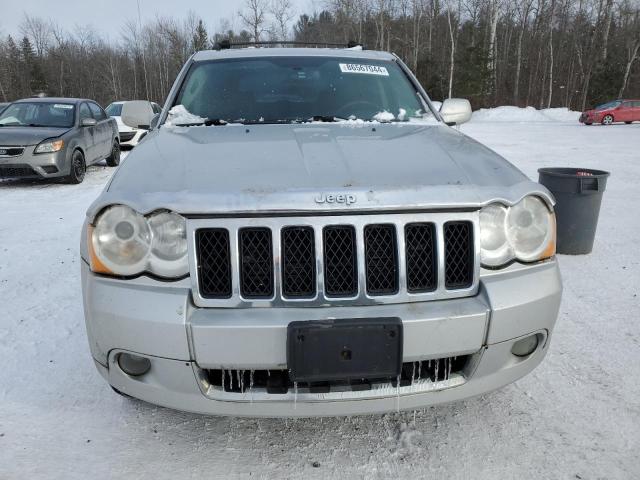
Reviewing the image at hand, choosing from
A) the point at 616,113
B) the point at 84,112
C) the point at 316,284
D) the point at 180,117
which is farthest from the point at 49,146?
the point at 616,113

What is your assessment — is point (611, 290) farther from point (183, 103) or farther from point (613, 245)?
point (183, 103)

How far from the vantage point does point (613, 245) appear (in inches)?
194

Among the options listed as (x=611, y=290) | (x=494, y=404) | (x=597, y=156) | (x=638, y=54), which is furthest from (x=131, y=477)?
(x=638, y=54)

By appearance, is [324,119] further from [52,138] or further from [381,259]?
[52,138]

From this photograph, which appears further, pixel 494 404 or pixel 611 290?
pixel 611 290

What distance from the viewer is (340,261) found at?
5.73 feet

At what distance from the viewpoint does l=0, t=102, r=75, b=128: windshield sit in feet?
29.6

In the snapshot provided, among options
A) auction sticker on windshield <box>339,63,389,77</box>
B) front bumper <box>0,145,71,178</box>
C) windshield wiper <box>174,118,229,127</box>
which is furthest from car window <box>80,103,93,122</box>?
auction sticker on windshield <box>339,63,389,77</box>

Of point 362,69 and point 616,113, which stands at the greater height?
point 362,69

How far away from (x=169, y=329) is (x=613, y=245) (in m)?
4.87

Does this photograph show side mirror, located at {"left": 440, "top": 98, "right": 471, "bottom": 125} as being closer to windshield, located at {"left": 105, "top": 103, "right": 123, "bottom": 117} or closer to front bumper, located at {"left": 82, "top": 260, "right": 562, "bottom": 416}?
front bumper, located at {"left": 82, "top": 260, "right": 562, "bottom": 416}

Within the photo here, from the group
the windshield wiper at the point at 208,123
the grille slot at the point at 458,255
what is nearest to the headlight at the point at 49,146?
the windshield wiper at the point at 208,123

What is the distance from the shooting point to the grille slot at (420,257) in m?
1.78

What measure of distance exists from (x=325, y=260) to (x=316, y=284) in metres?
0.09
